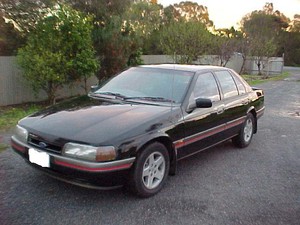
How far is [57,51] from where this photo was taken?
898cm

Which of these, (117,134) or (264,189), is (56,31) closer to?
(117,134)

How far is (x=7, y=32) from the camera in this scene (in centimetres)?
1052

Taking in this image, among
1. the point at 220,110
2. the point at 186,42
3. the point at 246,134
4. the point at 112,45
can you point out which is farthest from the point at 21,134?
the point at 186,42

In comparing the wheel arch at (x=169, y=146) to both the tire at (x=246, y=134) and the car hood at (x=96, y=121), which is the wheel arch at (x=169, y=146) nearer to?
the car hood at (x=96, y=121)

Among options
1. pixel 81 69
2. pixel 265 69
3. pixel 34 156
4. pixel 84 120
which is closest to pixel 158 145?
pixel 84 120

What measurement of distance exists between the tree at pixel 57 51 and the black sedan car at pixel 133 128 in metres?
4.65

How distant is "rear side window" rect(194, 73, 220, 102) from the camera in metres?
4.32

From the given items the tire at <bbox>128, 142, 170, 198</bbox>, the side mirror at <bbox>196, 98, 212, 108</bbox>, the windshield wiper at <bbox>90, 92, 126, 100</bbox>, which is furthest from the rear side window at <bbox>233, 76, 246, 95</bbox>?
the tire at <bbox>128, 142, 170, 198</bbox>

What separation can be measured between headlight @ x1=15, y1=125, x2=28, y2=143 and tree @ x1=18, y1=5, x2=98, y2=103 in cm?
532

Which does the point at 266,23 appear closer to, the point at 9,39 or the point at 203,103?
the point at 9,39

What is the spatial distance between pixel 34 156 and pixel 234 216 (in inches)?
86.4

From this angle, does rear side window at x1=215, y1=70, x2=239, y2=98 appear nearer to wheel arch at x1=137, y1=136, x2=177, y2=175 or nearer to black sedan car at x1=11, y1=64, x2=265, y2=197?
black sedan car at x1=11, y1=64, x2=265, y2=197

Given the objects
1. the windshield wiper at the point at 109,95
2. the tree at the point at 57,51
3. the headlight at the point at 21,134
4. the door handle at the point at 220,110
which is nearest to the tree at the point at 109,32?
the tree at the point at 57,51

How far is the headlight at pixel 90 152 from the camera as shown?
9.76 ft
